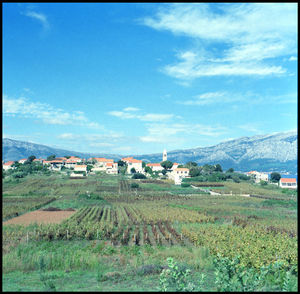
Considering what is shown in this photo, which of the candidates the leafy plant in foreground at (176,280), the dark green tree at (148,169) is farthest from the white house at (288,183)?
the leafy plant in foreground at (176,280)

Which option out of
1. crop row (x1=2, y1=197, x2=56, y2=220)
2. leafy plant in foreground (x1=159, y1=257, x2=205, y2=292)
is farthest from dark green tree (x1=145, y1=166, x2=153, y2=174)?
leafy plant in foreground (x1=159, y1=257, x2=205, y2=292)

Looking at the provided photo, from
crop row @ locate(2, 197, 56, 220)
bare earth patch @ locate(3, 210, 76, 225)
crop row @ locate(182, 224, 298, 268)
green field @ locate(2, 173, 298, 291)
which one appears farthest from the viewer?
crop row @ locate(2, 197, 56, 220)

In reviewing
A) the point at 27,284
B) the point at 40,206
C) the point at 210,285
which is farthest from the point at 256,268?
the point at 40,206

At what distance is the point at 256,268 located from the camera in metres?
13.9

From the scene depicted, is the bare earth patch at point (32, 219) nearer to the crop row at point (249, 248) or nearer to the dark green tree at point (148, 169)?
the crop row at point (249, 248)

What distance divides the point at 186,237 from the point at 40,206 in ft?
83.5

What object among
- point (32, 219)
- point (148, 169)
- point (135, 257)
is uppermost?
point (148, 169)

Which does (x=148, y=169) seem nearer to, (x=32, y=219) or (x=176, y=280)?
(x=32, y=219)

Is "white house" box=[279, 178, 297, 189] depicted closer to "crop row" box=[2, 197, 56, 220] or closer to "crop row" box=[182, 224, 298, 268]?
"crop row" box=[2, 197, 56, 220]

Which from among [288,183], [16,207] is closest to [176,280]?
[16,207]

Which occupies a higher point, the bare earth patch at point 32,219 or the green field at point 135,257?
the green field at point 135,257

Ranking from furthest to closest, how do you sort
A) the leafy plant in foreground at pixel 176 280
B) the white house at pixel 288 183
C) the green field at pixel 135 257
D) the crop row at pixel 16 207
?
the white house at pixel 288 183
the crop row at pixel 16 207
the green field at pixel 135 257
the leafy plant in foreground at pixel 176 280

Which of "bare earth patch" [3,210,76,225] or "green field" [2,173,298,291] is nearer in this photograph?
"green field" [2,173,298,291]

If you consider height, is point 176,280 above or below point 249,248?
above
